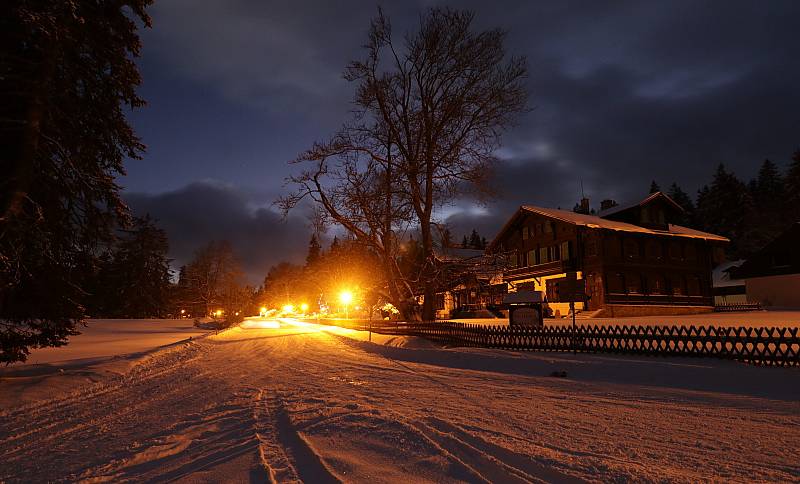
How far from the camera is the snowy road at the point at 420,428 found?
404 centimetres

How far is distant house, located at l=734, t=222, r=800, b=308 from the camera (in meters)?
37.7

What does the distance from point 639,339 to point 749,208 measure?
70.4 meters

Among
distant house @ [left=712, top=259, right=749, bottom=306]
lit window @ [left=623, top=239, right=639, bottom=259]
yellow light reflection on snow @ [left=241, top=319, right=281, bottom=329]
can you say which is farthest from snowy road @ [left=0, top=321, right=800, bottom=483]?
distant house @ [left=712, top=259, right=749, bottom=306]

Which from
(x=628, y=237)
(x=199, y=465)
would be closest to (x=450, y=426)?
(x=199, y=465)

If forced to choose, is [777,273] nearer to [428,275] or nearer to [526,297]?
[526,297]

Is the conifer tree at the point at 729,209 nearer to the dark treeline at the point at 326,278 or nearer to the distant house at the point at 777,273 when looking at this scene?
the distant house at the point at 777,273

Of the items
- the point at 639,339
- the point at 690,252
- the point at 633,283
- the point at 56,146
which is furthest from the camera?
the point at 690,252

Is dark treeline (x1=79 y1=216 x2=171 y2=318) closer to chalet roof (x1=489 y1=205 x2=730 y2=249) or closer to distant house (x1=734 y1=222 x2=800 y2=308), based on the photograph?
chalet roof (x1=489 y1=205 x2=730 y2=249)

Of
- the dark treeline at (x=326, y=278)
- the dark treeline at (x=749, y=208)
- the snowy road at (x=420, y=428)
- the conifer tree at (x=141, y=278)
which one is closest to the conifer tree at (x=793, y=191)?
the dark treeline at (x=749, y=208)

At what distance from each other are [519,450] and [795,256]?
46728 mm

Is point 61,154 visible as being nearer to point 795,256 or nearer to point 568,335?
point 568,335

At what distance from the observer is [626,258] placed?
35.2m

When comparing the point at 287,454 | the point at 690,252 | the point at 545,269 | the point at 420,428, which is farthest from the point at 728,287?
the point at 287,454

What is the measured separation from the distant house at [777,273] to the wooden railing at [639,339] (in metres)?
28.2
